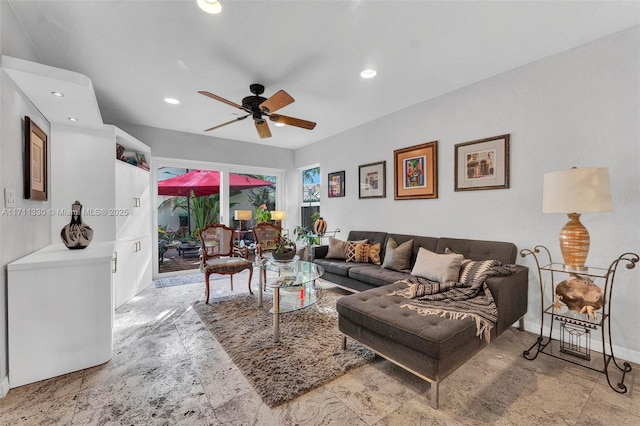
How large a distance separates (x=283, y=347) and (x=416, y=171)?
8.80 ft

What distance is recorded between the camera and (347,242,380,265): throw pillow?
3801mm

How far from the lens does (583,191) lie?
1914 millimetres

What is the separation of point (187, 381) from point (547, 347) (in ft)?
9.61

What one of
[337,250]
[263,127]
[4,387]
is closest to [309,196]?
[337,250]

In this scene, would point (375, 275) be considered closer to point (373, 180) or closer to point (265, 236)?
point (373, 180)

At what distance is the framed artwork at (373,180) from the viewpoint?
4133 mm

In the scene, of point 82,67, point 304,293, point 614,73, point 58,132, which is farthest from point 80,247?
point 614,73

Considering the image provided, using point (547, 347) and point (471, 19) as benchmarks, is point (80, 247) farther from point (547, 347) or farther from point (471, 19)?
point (547, 347)

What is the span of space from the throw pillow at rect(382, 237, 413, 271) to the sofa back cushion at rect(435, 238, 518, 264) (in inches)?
13.3

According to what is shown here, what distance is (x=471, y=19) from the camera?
2.04 meters

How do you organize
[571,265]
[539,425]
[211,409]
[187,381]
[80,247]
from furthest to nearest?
[80,247] → [571,265] → [187,381] → [211,409] → [539,425]

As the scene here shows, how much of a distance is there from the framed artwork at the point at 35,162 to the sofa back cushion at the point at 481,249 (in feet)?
12.7

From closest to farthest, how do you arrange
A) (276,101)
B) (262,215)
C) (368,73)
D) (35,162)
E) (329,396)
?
(329,396) < (35,162) < (276,101) < (368,73) < (262,215)

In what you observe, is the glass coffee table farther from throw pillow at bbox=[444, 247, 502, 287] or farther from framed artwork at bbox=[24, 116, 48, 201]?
framed artwork at bbox=[24, 116, 48, 201]
